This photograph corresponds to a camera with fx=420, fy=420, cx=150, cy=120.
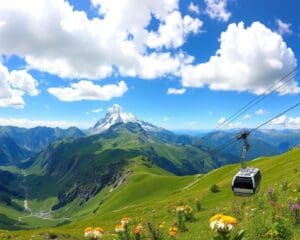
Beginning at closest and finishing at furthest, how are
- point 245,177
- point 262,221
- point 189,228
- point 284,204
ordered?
point 262,221
point 284,204
point 189,228
point 245,177

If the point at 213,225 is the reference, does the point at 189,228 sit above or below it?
below

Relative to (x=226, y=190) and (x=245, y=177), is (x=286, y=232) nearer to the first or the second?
(x=245, y=177)

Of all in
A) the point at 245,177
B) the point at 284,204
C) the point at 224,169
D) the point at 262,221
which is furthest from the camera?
the point at 224,169

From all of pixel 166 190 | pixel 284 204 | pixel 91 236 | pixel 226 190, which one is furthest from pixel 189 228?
pixel 166 190

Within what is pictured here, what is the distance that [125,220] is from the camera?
11.6 metres

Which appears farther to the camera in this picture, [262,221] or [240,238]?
[262,221]

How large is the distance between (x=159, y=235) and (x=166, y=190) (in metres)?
172

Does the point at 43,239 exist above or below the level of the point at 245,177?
below

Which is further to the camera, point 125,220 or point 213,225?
point 125,220

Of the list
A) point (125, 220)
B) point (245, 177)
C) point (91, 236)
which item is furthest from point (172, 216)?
point (91, 236)

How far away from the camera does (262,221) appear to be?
14.4 m

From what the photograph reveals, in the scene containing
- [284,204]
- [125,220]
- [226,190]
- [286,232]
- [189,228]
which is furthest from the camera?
[226,190]

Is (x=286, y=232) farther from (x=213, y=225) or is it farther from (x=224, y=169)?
(x=224, y=169)

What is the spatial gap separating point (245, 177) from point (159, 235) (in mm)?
21401
